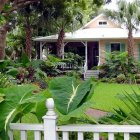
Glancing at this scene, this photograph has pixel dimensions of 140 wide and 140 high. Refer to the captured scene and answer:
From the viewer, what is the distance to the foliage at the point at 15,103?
373cm

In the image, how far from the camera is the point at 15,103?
387cm

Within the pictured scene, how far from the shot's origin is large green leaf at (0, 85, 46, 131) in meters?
3.74

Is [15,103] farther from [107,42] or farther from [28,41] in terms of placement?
[107,42]

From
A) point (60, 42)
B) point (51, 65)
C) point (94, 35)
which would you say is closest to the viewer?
point (51, 65)

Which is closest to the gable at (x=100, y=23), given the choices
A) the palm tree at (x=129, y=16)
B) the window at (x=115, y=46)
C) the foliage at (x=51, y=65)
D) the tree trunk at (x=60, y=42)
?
the window at (x=115, y=46)

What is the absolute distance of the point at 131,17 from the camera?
95.1 feet

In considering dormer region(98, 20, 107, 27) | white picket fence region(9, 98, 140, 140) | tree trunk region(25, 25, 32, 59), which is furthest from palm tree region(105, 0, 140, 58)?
white picket fence region(9, 98, 140, 140)

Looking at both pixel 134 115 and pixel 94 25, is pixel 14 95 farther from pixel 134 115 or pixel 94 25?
pixel 94 25

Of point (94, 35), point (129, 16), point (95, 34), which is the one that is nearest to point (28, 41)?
point (94, 35)

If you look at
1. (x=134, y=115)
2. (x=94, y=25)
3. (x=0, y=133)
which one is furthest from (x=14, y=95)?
(x=94, y=25)

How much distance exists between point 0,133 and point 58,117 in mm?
581

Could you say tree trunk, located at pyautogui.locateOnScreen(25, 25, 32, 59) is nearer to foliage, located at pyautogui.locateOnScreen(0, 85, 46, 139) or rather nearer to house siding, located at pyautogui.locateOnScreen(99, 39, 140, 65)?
house siding, located at pyautogui.locateOnScreen(99, 39, 140, 65)

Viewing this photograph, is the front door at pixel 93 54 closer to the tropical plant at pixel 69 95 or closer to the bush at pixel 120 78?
the bush at pixel 120 78

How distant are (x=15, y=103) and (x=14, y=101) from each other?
3 cm
